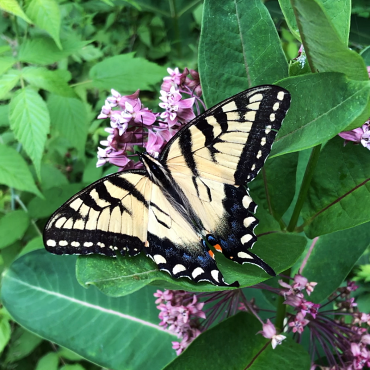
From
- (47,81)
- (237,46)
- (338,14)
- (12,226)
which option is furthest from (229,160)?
(12,226)

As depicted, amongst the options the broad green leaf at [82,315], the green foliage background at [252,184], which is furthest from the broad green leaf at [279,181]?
the broad green leaf at [82,315]

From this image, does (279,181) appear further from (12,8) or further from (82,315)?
(12,8)

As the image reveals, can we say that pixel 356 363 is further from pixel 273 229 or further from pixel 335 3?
pixel 335 3

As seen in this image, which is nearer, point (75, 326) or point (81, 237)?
point (81, 237)

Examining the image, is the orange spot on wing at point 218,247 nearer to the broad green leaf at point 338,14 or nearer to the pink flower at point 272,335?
the pink flower at point 272,335

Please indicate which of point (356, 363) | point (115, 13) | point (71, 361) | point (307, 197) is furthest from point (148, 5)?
point (356, 363)

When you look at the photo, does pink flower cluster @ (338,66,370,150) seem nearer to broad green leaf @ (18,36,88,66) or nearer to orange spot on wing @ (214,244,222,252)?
orange spot on wing @ (214,244,222,252)

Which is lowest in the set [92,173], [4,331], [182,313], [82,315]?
[4,331]
